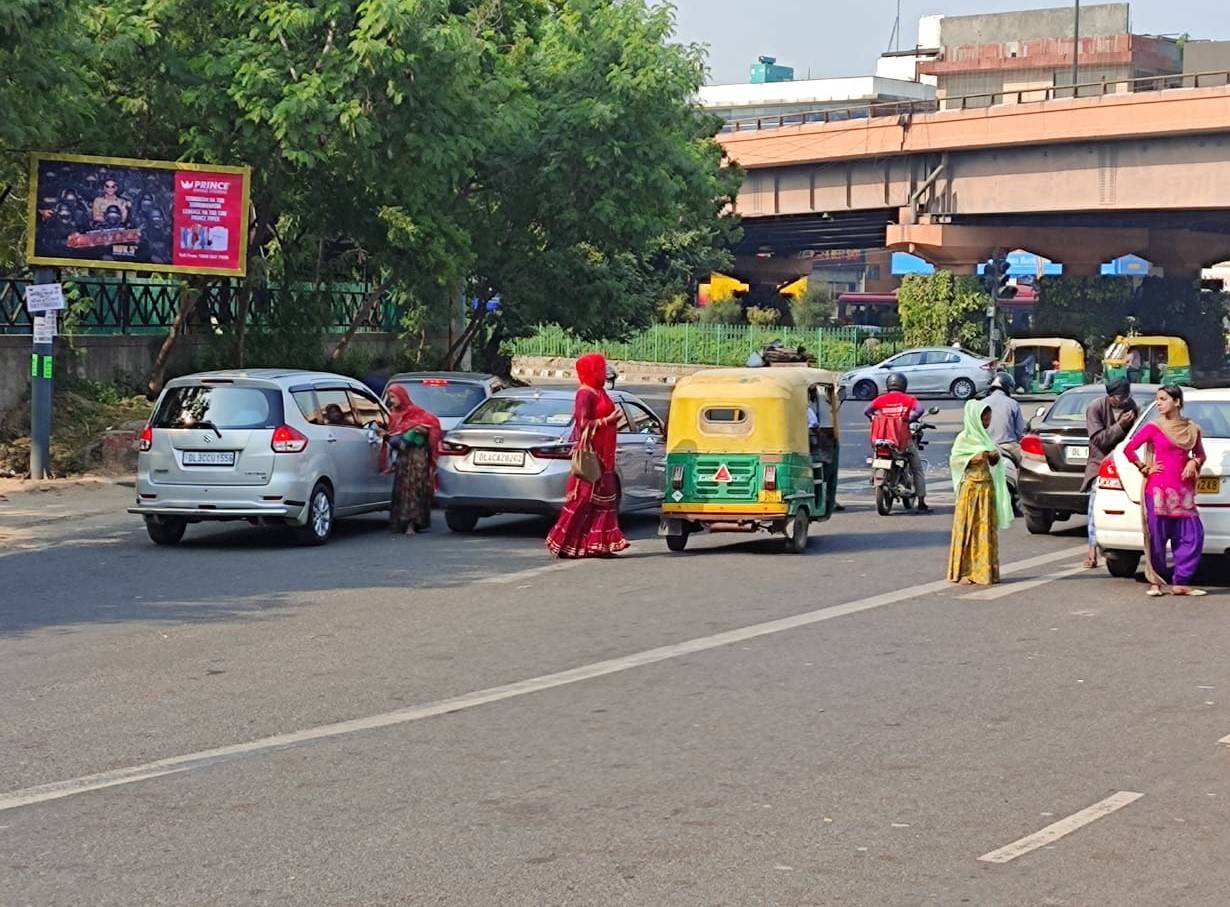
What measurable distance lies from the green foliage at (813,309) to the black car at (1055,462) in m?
71.1

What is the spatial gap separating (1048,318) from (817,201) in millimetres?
17539

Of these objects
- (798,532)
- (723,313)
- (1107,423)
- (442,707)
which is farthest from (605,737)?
(723,313)

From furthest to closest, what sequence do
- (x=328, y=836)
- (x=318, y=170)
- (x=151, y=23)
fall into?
(x=318, y=170), (x=151, y=23), (x=328, y=836)

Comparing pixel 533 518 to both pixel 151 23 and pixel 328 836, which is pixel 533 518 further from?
pixel 328 836

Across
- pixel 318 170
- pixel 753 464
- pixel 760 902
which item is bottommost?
pixel 760 902

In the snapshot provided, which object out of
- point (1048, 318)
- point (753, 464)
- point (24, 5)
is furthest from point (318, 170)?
point (1048, 318)

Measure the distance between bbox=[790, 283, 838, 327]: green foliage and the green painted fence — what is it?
590 inches

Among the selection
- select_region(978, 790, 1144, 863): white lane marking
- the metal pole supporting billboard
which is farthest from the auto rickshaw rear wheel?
the metal pole supporting billboard

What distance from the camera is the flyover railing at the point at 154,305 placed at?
97.6ft

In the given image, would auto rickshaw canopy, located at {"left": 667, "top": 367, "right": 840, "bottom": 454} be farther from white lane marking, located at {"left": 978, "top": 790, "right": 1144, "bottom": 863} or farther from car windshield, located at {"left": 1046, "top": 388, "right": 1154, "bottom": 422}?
white lane marking, located at {"left": 978, "top": 790, "right": 1144, "bottom": 863}

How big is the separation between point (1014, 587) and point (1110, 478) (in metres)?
1.13

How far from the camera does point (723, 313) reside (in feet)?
275

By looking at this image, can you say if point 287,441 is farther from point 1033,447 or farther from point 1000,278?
point 1000,278

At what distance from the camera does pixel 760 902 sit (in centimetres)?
677
